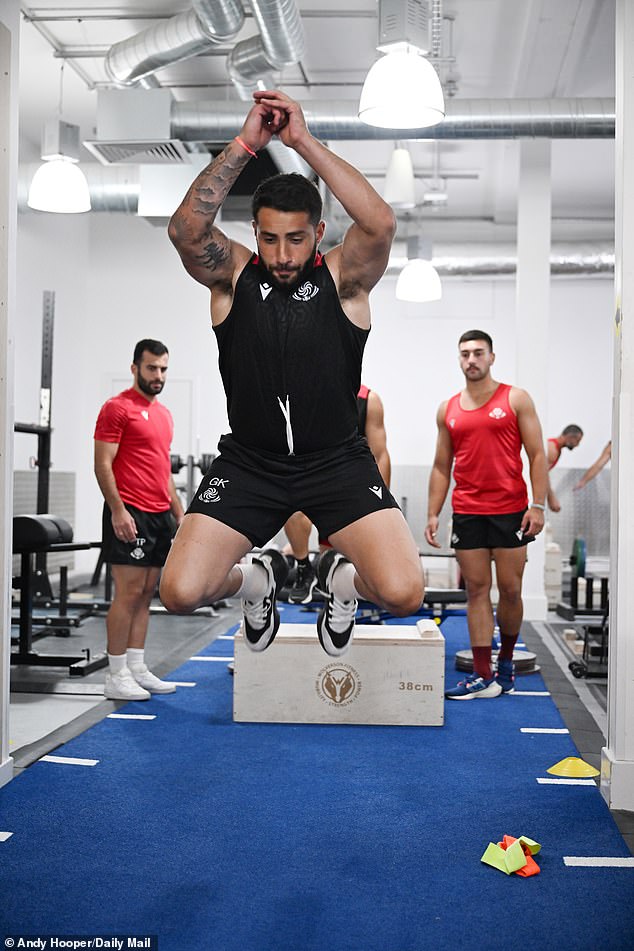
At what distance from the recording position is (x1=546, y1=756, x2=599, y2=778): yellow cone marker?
131 inches

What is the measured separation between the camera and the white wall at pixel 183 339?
32.9ft

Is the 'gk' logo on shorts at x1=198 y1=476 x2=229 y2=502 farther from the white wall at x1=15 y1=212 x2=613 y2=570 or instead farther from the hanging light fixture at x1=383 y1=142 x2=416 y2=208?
the white wall at x1=15 y1=212 x2=613 y2=570

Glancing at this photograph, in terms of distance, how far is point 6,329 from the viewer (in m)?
3.24

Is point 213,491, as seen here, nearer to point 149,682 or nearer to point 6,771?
point 6,771

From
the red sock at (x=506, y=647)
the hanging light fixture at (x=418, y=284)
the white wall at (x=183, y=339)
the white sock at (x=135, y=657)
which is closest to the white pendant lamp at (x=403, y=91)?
the red sock at (x=506, y=647)

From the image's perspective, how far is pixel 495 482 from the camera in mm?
4531

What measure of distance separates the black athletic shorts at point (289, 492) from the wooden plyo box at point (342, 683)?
3.98ft

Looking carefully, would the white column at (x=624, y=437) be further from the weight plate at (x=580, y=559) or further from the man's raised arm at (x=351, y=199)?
the weight plate at (x=580, y=559)

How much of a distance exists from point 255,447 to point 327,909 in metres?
1.30

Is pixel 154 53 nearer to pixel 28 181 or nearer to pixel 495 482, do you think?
pixel 28 181

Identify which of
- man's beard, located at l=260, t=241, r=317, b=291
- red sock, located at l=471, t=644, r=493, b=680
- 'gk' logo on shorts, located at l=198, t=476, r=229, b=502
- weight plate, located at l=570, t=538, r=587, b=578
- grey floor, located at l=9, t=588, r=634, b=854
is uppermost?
man's beard, located at l=260, t=241, r=317, b=291

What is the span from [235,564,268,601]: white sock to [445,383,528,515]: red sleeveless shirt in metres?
1.86

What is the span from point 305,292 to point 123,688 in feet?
7.97

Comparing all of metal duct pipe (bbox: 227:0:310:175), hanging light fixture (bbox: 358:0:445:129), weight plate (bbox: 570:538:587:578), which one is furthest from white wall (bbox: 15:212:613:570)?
hanging light fixture (bbox: 358:0:445:129)
